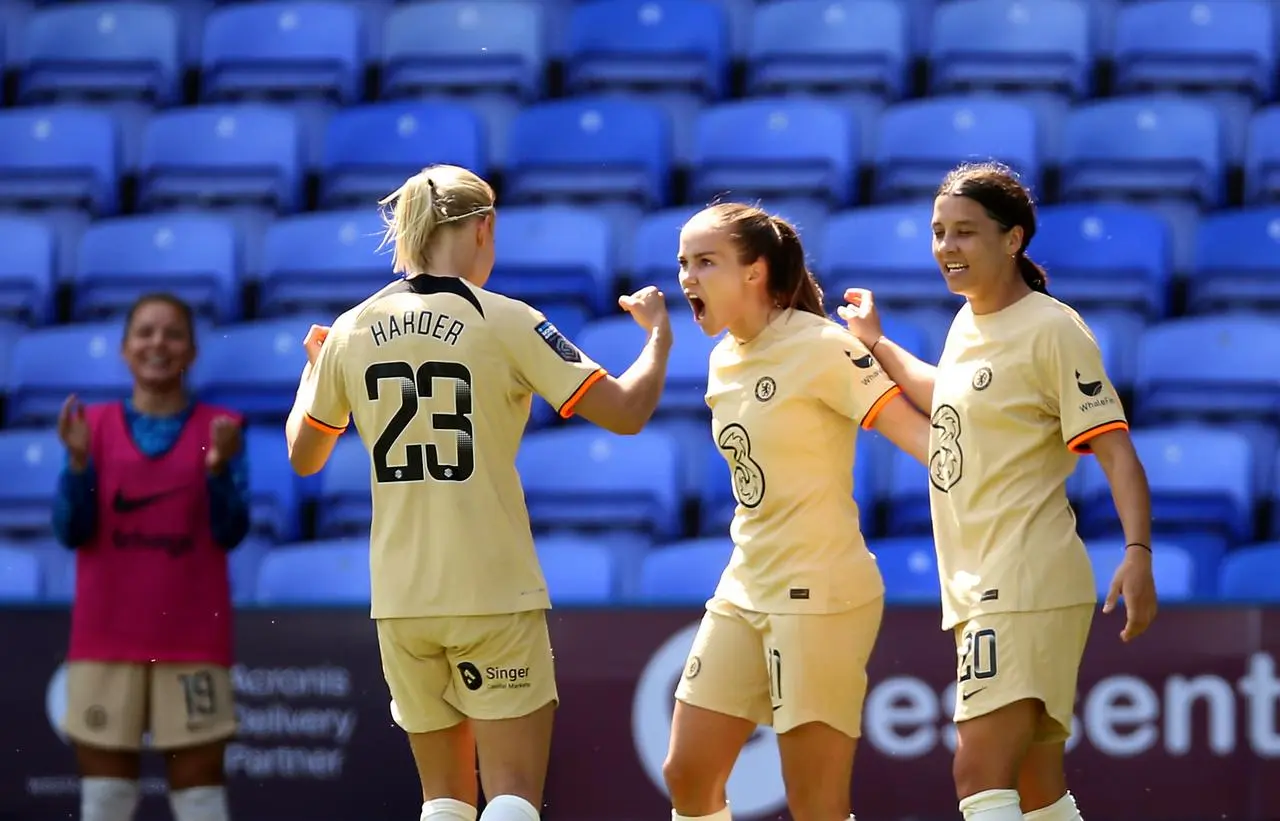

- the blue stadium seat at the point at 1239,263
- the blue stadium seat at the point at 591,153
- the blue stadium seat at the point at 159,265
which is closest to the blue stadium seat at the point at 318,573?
the blue stadium seat at the point at 159,265

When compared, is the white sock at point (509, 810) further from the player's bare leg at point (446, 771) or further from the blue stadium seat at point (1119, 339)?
the blue stadium seat at point (1119, 339)

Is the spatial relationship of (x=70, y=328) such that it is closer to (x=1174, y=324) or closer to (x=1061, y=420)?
(x=1174, y=324)

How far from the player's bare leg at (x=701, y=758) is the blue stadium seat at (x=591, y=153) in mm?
4470

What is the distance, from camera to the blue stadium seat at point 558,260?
7988mm

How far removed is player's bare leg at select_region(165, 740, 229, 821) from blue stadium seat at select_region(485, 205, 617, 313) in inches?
119

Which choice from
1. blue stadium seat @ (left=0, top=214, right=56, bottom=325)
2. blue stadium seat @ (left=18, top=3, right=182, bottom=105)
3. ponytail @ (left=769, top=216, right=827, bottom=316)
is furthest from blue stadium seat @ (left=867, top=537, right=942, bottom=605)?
blue stadium seat @ (left=18, top=3, right=182, bottom=105)

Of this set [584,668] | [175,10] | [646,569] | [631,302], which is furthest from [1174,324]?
[175,10]

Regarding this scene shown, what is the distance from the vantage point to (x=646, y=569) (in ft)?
22.5

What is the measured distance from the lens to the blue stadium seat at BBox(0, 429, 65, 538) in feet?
24.8

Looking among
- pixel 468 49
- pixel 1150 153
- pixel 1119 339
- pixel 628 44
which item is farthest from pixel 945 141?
pixel 468 49

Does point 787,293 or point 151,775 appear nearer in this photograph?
point 787,293

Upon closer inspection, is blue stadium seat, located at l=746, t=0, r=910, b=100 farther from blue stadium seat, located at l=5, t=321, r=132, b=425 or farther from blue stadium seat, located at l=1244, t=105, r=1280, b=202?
blue stadium seat, located at l=5, t=321, r=132, b=425

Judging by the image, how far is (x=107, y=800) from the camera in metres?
5.59

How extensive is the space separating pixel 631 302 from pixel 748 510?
59 cm
